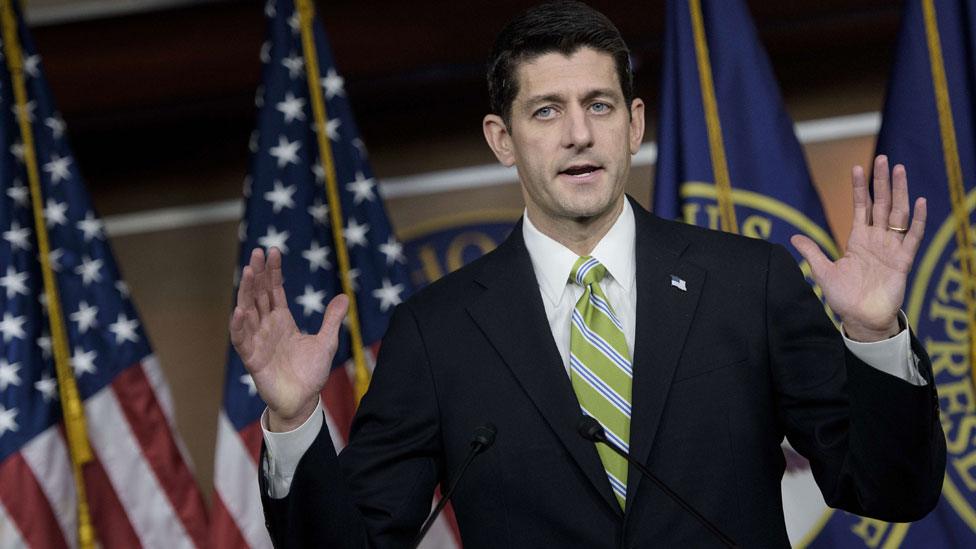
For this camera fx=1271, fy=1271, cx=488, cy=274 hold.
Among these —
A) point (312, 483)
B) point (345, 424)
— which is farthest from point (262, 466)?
point (345, 424)

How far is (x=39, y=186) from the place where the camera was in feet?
9.61

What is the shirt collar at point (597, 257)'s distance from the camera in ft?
5.65

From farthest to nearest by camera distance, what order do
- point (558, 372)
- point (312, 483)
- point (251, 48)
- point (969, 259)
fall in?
point (251, 48)
point (969, 259)
point (558, 372)
point (312, 483)

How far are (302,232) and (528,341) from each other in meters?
1.35

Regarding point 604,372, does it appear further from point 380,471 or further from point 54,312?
point 54,312

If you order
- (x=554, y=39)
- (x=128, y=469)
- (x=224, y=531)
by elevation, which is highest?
(x=554, y=39)

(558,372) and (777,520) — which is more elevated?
(558,372)

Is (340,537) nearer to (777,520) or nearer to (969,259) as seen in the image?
(777,520)

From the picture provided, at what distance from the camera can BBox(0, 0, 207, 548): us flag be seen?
2.82 meters

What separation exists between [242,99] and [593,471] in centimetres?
200

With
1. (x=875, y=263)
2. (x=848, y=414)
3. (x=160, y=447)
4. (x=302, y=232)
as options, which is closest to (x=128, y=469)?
(x=160, y=447)

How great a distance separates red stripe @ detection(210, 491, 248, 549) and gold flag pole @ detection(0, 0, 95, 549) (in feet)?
0.86

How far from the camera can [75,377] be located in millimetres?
2893

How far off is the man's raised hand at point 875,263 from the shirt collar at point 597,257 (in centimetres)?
31
